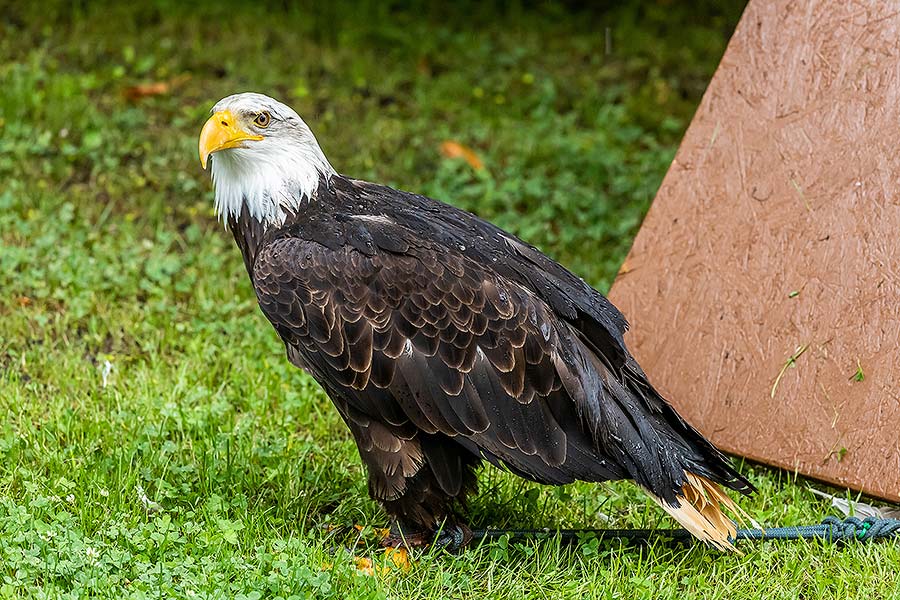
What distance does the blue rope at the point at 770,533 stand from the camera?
4.68m

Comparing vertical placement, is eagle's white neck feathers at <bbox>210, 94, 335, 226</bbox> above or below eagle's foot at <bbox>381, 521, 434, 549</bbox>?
above

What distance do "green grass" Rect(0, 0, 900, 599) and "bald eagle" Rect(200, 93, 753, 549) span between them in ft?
1.05

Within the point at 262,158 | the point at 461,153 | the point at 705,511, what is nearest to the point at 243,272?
the point at 461,153

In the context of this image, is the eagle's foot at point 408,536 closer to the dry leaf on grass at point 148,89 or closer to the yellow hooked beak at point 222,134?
the yellow hooked beak at point 222,134

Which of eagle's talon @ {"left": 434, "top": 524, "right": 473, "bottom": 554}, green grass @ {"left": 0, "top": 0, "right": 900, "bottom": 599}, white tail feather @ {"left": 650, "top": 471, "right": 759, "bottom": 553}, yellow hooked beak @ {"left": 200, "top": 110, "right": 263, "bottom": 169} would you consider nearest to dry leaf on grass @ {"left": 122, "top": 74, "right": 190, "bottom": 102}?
green grass @ {"left": 0, "top": 0, "right": 900, "bottom": 599}

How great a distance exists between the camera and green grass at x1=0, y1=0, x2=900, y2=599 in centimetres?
439

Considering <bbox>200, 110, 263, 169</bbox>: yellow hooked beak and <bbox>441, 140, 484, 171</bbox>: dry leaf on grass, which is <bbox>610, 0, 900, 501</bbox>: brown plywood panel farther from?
<bbox>441, 140, 484, 171</bbox>: dry leaf on grass

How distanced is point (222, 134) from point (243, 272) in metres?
2.30

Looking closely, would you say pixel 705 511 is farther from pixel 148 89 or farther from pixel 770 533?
pixel 148 89

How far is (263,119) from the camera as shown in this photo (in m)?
4.70

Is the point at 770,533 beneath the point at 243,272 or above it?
beneath

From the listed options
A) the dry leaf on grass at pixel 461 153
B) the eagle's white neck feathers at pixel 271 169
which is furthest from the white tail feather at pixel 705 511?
the dry leaf on grass at pixel 461 153

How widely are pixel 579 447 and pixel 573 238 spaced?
3.13 metres

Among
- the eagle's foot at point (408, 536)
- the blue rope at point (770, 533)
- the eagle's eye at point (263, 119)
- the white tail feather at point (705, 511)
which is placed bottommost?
the eagle's foot at point (408, 536)
